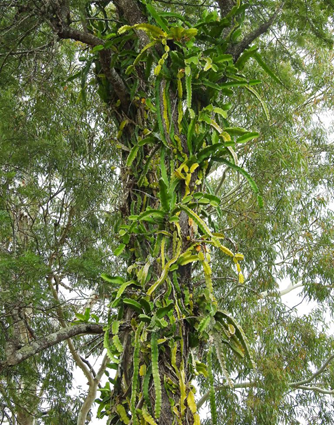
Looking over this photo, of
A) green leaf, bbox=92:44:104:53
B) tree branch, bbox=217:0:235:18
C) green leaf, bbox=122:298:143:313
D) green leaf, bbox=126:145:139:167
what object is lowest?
green leaf, bbox=122:298:143:313

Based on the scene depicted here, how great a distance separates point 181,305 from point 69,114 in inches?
120

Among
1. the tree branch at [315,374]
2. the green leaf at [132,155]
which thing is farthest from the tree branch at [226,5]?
the tree branch at [315,374]

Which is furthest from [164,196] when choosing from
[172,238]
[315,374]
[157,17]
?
[315,374]

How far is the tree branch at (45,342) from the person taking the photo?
74.9 inches

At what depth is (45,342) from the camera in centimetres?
194

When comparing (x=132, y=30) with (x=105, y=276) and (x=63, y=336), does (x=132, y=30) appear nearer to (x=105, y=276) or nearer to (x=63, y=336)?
(x=105, y=276)

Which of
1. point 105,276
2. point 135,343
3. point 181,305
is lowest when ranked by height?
Result: point 135,343

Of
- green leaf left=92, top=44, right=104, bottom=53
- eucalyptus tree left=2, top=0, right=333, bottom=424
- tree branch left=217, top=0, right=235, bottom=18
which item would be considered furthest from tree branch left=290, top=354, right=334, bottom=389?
green leaf left=92, top=44, right=104, bottom=53

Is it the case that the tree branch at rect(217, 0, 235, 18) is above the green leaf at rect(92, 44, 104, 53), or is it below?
above

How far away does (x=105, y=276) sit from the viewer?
5.86 feet

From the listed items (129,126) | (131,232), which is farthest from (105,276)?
(129,126)

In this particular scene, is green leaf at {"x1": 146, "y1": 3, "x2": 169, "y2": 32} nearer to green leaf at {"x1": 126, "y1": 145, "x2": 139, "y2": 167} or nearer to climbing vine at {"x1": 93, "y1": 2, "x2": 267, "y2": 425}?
climbing vine at {"x1": 93, "y1": 2, "x2": 267, "y2": 425}

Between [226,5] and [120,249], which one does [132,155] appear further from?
[226,5]

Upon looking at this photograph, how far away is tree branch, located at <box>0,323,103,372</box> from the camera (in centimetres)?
190
